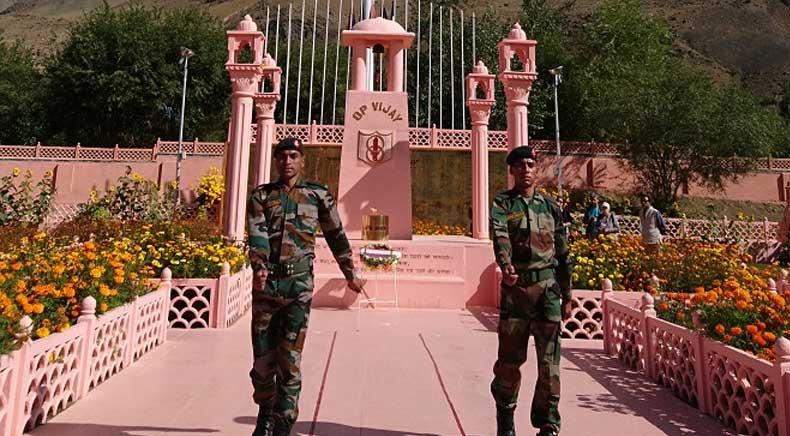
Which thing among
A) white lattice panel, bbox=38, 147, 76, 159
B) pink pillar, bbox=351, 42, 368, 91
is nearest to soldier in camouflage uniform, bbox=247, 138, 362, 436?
pink pillar, bbox=351, 42, 368, 91

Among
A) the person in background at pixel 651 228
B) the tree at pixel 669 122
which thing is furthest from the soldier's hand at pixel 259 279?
Answer: the tree at pixel 669 122

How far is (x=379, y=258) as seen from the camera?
8.17 meters

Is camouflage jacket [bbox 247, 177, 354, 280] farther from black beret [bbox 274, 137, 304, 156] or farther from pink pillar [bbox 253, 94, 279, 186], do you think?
pink pillar [bbox 253, 94, 279, 186]

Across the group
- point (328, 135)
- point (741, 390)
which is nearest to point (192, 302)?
point (741, 390)

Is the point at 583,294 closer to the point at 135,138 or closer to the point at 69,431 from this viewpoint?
the point at 69,431

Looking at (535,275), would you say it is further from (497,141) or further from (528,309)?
(497,141)

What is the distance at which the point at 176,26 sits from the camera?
3322 cm

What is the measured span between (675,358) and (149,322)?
5236 mm

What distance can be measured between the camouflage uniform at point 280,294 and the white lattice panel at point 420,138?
17673 mm

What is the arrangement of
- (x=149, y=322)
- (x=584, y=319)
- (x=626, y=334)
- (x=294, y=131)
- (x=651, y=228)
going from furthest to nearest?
(x=294, y=131), (x=651, y=228), (x=584, y=319), (x=626, y=334), (x=149, y=322)

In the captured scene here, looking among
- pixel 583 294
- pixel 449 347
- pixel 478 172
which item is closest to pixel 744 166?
pixel 478 172

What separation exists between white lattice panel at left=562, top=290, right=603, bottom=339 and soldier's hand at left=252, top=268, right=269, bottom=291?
16.4ft

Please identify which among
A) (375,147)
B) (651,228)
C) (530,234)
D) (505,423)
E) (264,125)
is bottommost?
(505,423)

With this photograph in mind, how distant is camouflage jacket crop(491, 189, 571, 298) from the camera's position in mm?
2850
